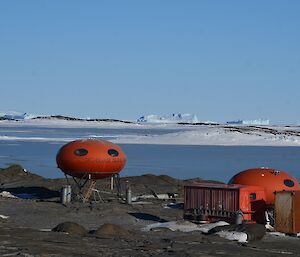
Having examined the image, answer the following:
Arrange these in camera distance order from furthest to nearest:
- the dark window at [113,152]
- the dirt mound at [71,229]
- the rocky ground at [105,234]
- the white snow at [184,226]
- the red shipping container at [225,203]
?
1. the dark window at [113,152]
2. the red shipping container at [225,203]
3. the white snow at [184,226]
4. the dirt mound at [71,229]
5. the rocky ground at [105,234]

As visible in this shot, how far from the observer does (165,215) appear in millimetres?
23234

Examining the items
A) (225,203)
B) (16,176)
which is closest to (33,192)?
(16,176)

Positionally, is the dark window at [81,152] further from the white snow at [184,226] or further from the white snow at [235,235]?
the white snow at [235,235]

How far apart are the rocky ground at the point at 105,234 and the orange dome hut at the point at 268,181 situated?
2266 millimetres

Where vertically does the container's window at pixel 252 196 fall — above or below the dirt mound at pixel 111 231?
above

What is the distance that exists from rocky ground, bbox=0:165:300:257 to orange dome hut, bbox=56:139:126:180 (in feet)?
3.39

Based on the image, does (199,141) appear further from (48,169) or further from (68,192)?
(68,192)

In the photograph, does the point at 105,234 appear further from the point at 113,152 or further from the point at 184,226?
the point at 113,152

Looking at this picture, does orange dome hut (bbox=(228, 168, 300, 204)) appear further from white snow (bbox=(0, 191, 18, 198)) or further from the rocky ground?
white snow (bbox=(0, 191, 18, 198))

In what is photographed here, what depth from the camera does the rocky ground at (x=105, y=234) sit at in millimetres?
15172

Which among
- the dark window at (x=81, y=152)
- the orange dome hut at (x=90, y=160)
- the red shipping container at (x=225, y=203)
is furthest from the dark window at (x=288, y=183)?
the dark window at (x=81, y=152)

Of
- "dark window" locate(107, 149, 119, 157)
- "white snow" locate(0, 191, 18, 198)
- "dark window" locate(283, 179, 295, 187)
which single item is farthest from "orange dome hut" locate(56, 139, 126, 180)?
"dark window" locate(283, 179, 295, 187)

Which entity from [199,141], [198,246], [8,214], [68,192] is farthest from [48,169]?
[199,141]

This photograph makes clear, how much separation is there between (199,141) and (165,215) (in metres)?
61.7
